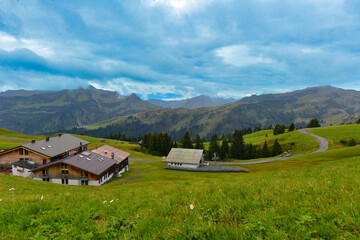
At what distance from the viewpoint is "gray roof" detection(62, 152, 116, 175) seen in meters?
52.9

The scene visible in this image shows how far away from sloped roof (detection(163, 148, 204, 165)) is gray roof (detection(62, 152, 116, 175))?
94.4 ft

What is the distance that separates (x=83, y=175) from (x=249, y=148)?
104847 millimetres

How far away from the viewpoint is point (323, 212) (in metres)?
3.33

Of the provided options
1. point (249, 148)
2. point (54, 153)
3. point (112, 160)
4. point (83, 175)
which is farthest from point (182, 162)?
point (249, 148)

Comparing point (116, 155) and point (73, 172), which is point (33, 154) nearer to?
point (73, 172)

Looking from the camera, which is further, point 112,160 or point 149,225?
point 112,160

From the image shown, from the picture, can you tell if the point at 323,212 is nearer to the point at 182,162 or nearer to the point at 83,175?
the point at 83,175

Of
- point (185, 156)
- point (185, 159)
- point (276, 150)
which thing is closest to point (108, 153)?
point (185, 159)

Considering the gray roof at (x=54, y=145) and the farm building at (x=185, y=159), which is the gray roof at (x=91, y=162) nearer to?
the gray roof at (x=54, y=145)

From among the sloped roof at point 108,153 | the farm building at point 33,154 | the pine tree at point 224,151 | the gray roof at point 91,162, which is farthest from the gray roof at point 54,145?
the pine tree at point 224,151

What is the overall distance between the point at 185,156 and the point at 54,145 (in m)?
57.0

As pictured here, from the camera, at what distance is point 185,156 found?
83438 mm

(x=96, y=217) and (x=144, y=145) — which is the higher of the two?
(x=96, y=217)

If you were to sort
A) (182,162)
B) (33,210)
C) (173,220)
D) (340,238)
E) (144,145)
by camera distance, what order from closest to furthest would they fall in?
1. (340,238)
2. (173,220)
3. (33,210)
4. (182,162)
5. (144,145)
